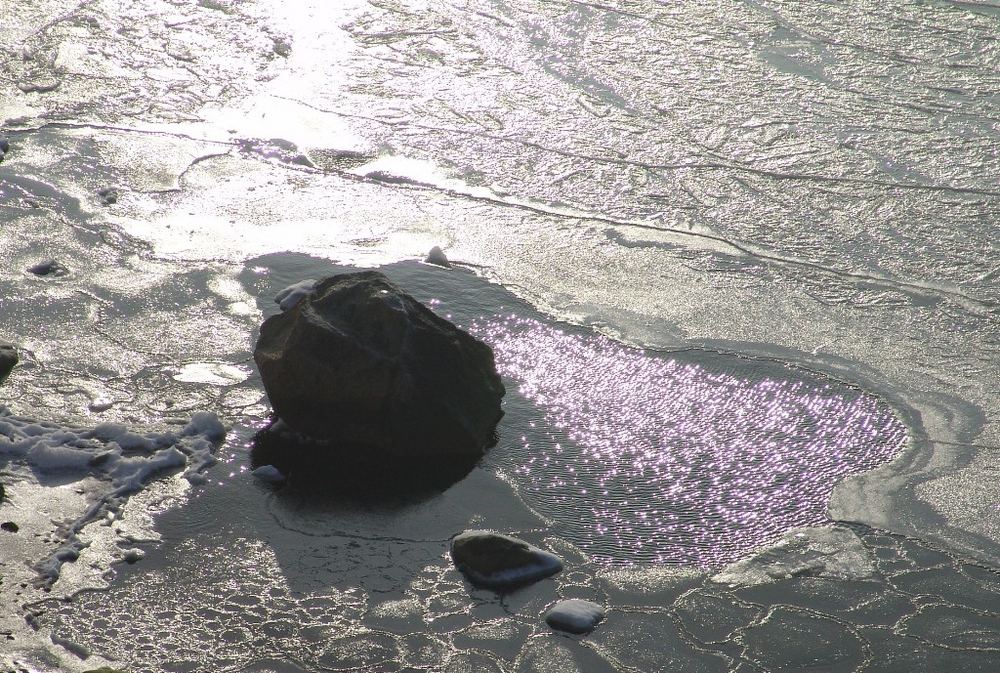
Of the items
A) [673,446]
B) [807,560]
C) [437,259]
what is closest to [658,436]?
[673,446]

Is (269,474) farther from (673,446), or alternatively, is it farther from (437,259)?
(437,259)

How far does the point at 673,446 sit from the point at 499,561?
1.03 meters

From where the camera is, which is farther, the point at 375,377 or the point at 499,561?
the point at 375,377

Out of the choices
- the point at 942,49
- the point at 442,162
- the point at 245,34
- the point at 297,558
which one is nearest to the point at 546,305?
the point at 442,162

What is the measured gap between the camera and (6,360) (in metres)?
4.39

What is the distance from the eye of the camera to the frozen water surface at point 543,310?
11.4 ft

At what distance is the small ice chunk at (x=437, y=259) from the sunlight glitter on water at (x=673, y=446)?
0.57 meters

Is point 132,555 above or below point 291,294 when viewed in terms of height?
below

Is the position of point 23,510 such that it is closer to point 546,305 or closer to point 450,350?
point 450,350

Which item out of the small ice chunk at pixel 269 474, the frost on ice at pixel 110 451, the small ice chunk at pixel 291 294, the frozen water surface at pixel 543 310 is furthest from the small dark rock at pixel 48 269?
the small ice chunk at pixel 269 474

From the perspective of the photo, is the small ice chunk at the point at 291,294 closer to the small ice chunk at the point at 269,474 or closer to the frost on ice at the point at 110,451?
the frost on ice at the point at 110,451

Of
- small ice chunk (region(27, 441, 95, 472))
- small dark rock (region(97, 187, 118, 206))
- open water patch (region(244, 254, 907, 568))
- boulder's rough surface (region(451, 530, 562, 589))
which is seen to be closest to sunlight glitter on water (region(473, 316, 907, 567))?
open water patch (region(244, 254, 907, 568))

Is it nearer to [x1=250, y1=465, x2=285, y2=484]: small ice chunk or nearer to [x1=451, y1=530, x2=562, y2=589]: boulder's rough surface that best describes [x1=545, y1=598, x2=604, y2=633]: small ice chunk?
[x1=451, y1=530, x2=562, y2=589]: boulder's rough surface

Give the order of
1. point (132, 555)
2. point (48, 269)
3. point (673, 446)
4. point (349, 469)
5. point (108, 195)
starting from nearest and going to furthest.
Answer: point (132, 555) < point (349, 469) < point (673, 446) < point (48, 269) < point (108, 195)
